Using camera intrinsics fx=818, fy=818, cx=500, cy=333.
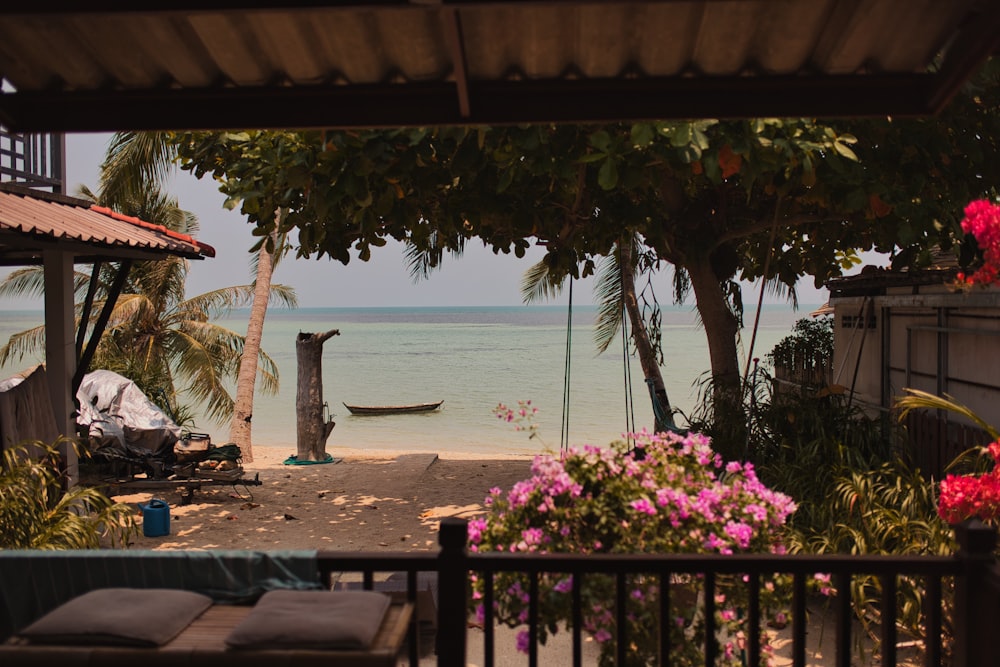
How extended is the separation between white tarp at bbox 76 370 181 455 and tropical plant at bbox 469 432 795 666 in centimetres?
677

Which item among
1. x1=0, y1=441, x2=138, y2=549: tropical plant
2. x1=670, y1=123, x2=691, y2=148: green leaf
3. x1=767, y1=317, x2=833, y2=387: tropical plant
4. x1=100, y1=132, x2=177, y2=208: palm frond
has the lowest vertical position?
x1=0, y1=441, x2=138, y2=549: tropical plant

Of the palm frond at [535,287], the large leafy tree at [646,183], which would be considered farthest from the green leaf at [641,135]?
the palm frond at [535,287]

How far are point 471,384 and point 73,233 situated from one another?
34.3 m

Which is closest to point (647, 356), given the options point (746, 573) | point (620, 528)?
point (620, 528)

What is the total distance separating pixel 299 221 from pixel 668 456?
154 inches

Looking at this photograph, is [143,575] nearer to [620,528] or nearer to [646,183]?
[620,528]

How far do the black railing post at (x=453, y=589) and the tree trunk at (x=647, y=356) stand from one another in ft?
18.3

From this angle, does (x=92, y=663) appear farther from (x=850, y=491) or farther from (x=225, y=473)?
(x=225, y=473)

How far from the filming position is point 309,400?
38.7 ft

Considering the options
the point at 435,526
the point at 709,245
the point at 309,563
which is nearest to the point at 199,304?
the point at 435,526

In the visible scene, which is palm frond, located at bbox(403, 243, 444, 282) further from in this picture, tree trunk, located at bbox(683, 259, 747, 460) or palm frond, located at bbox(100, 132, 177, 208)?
tree trunk, located at bbox(683, 259, 747, 460)

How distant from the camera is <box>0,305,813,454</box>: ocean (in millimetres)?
23844

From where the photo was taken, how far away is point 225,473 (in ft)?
28.2

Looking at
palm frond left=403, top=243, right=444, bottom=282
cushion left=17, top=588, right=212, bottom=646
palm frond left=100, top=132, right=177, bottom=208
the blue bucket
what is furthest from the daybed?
palm frond left=100, top=132, right=177, bottom=208
